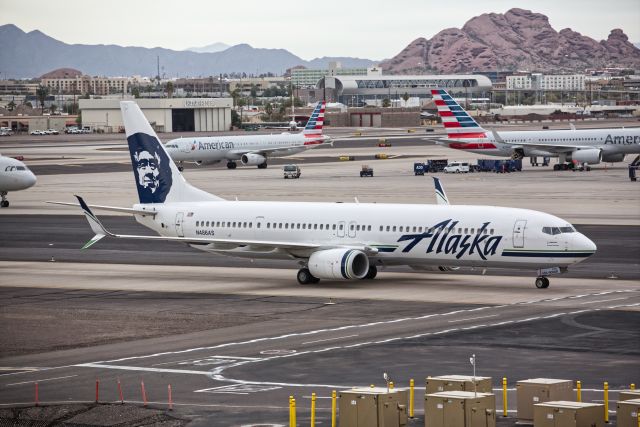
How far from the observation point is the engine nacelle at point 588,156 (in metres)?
138

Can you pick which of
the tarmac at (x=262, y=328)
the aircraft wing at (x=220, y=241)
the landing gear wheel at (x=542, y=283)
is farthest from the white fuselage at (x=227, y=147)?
the landing gear wheel at (x=542, y=283)

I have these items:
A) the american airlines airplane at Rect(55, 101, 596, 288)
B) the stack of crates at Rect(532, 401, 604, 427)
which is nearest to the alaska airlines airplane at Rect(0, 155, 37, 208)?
the american airlines airplane at Rect(55, 101, 596, 288)

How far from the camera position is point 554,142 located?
140 meters

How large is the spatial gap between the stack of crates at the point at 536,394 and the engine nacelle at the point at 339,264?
26737mm

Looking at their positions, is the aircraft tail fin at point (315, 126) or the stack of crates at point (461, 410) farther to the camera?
the aircraft tail fin at point (315, 126)

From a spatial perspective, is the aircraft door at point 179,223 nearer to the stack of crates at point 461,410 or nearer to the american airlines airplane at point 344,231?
the american airlines airplane at point 344,231

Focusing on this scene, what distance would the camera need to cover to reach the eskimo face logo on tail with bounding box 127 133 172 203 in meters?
66.0

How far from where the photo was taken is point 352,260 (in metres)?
57.0

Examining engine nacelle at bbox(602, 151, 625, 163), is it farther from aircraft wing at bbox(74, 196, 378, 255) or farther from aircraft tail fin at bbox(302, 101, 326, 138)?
aircraft wing at bbox(74, 196, 378, 255)

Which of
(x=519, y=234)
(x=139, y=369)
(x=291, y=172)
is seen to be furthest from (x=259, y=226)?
(x=291, y=172)

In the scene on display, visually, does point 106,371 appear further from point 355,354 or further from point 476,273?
point 476,273

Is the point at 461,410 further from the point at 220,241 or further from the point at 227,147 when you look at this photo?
the point at 227,147

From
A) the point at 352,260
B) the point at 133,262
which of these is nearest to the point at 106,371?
the point at 352,260

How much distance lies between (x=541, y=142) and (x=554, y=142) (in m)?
1.48
